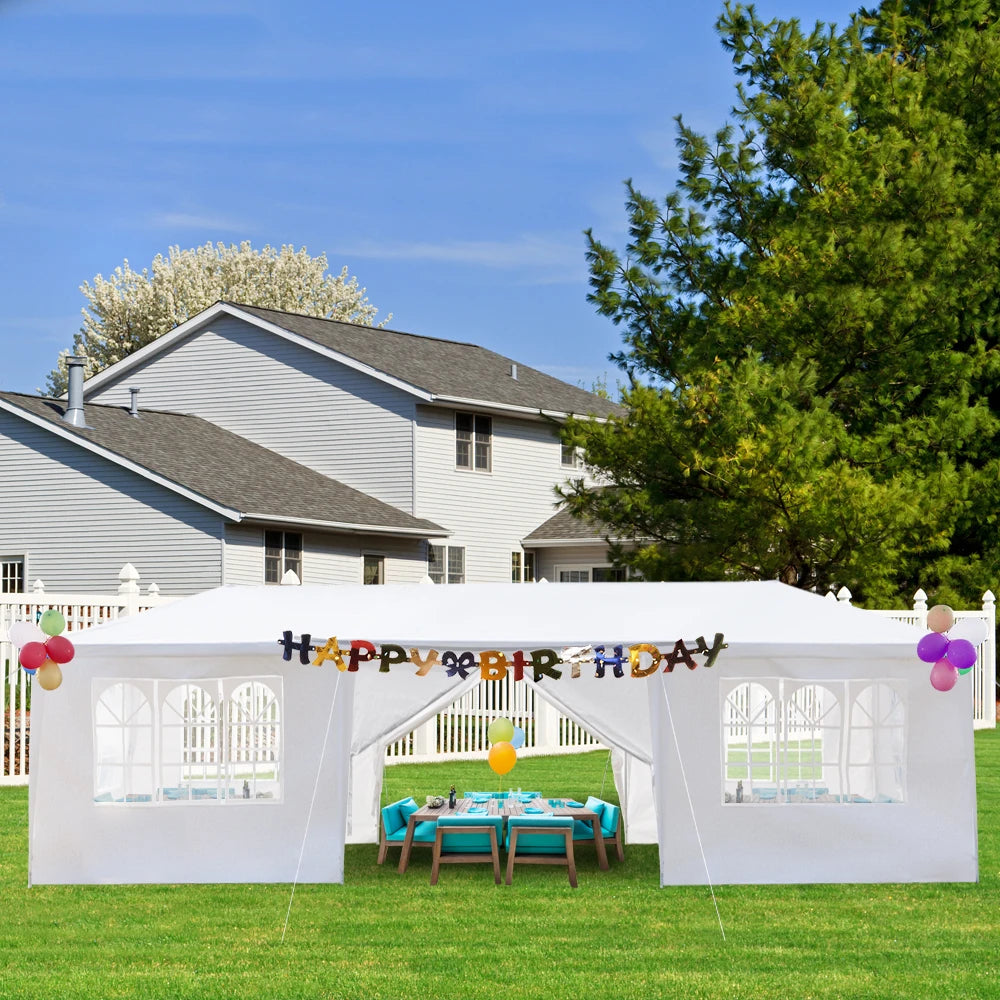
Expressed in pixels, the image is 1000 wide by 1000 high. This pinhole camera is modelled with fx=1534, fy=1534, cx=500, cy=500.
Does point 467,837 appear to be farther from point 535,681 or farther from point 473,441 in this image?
point 473,441

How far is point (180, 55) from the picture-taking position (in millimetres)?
4887

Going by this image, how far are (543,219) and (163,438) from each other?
8.87 metres

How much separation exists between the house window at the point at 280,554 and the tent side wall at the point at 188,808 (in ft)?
56.8

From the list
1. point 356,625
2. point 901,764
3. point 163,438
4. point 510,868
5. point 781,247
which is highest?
point 781,247

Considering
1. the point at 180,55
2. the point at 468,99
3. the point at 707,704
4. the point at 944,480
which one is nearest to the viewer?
the point at 180,55

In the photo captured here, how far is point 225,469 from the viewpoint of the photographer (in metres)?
30.5

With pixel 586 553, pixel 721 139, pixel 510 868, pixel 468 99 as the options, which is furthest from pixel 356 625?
pixel 586 553

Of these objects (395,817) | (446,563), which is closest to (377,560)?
(446,563)

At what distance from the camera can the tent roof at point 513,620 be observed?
11.4 metres

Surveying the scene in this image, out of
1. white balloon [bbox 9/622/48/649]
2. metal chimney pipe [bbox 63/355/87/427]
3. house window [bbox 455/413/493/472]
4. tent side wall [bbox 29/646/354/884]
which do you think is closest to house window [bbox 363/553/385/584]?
house window [bbox 455/413/493/472]

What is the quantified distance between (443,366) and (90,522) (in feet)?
32.8

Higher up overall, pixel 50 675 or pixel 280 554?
pixel 280 554

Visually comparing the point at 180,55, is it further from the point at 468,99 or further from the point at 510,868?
the point at 468,99

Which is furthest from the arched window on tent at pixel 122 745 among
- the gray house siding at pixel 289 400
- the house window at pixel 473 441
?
the house window at pixel 473 441
